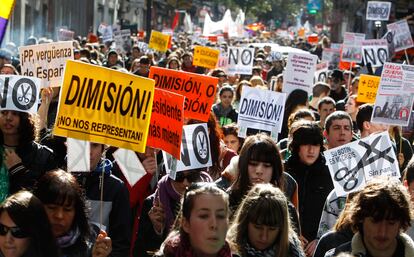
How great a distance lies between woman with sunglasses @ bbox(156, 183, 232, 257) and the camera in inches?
210

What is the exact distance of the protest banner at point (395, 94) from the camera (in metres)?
11.0

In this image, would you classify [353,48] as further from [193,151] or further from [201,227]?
[201,227]

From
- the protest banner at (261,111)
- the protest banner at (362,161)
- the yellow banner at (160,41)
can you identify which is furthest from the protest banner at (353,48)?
the protest banner at (362,161)

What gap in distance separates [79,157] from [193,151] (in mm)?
1177

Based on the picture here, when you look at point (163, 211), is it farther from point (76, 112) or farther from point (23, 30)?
point (23, 30)

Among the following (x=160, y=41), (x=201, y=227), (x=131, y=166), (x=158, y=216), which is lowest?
(x=160, y=41)

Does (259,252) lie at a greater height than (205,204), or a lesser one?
lesser

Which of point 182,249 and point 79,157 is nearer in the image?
point 182,249

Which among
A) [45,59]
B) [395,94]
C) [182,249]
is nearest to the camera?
[182,249]

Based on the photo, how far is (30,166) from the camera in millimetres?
7207

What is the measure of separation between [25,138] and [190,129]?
1481mm

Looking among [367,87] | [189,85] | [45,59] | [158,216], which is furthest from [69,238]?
[367,87]

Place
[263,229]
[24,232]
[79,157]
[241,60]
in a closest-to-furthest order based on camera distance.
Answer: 1. [24,232]
2. [263,229]
3. [79,157]
4. [241,60]

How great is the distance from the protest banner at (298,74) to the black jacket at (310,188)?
294 inches
